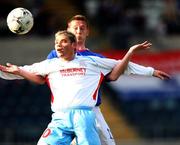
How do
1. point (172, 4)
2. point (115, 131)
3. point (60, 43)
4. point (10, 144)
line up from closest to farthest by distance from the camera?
1. point (60, 43)
2. point (10, 144)
3. point (115, 131)
4. point (172, 4)

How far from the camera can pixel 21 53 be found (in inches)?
785

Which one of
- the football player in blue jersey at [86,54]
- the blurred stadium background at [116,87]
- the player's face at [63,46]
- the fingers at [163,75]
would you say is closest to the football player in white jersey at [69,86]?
the player's face at [63,46]

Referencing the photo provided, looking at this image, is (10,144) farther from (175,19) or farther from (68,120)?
(68,120)

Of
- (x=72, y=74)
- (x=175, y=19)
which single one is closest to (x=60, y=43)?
(x=72, y=74)

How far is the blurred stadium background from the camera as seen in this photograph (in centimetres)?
1956

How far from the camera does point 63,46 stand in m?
9.49

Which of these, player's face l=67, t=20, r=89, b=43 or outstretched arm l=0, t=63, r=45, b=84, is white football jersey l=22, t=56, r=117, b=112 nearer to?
outstretched arm l=0, t=63, r=45, b=84

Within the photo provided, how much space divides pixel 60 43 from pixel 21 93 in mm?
10267

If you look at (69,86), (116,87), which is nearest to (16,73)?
(69,86)

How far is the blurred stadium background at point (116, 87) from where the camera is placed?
19562mm

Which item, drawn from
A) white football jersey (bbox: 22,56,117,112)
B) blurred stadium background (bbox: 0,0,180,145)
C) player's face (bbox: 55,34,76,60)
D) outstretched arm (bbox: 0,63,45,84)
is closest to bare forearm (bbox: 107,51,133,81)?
white football jersey (bbox: 22,56,117,112)

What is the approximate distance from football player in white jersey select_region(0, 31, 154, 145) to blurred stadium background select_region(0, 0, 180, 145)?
9.47 meters

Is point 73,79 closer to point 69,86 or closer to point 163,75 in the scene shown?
point 69,86

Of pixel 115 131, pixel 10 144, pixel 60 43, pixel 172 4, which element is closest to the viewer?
pixel 60 43
